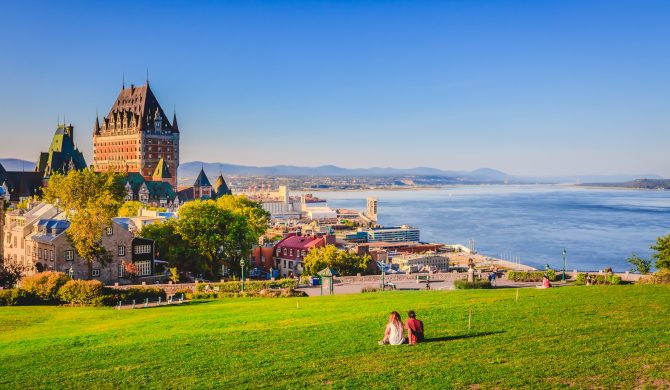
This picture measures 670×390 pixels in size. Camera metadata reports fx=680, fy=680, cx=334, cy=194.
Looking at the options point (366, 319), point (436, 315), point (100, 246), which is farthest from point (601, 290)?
point (100, 246)

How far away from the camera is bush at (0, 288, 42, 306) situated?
35969mm

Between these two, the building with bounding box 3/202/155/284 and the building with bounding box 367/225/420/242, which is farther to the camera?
the building with bounding box 367/225/420/242

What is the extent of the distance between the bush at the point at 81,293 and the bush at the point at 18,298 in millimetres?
1737

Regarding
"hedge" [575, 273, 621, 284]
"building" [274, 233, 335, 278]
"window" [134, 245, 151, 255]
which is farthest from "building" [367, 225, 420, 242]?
"hedge" [575, 273, 621, 284]

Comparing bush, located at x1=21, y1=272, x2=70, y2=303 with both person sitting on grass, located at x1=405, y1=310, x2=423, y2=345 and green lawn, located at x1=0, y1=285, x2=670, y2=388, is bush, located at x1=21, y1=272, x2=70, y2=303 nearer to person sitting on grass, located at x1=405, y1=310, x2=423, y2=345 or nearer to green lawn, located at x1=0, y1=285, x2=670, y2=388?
green lawn, located at x1=0, y1=285, x2=670, y2=388

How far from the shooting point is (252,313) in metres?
26.8

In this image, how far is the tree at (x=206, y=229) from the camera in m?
56.3

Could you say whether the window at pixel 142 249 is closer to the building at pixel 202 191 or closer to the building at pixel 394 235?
the building at pixel 202 191

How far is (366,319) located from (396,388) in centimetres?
840

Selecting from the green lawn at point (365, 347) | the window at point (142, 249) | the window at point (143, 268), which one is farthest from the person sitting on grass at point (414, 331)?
the window at point (142, 249)

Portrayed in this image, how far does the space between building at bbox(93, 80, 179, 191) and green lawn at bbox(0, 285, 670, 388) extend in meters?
123

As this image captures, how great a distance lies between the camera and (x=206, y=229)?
56.4m

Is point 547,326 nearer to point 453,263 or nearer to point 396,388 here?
point 396,388

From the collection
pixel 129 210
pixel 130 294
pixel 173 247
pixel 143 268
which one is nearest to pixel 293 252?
pixel 129 210
